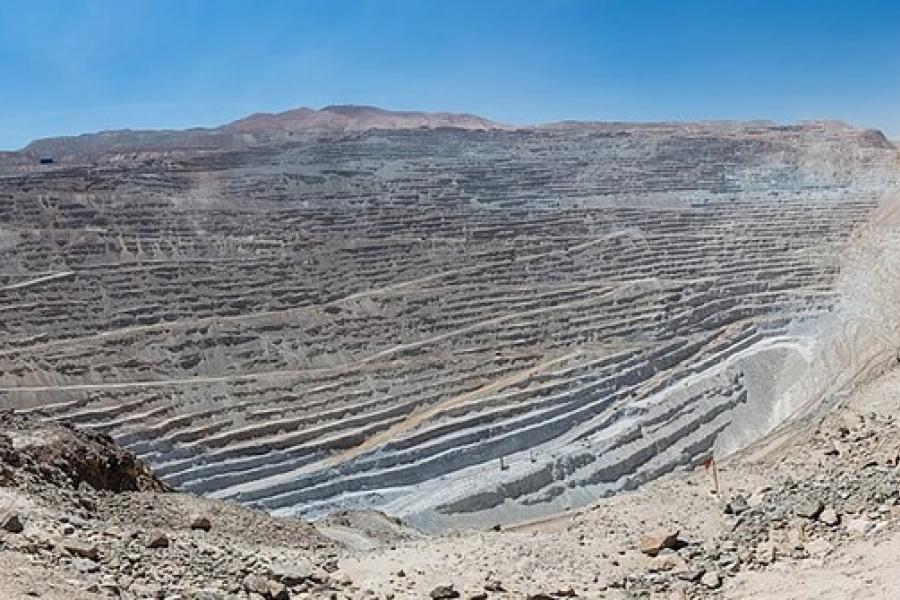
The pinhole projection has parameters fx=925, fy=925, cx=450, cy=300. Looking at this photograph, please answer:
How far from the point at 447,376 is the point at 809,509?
1979 cm

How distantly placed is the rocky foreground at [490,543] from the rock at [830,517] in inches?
0.9

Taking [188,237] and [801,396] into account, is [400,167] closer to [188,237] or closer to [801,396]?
[188,237]

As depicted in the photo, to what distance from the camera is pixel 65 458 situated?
1116cm

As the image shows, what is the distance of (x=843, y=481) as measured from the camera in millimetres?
9570

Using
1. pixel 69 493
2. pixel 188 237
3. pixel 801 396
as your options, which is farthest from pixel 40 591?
pixel 188 237

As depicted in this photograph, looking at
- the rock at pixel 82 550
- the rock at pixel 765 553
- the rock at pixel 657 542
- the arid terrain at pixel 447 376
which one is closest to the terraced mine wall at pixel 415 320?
the arid terrain at pixel 447 376

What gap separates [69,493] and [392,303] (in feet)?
79.2

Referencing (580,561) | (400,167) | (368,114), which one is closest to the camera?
(580,561)

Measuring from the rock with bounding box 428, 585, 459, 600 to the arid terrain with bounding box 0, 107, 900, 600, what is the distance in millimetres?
32

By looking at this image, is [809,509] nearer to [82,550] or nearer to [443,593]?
[443,593]

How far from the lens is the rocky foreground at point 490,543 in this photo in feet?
23.8

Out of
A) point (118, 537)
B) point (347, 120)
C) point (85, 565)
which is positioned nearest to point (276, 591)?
point (85, 565)

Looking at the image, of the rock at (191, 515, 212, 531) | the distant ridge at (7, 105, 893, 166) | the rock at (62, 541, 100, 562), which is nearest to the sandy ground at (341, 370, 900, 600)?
the rock at (191, 515, 212, 531)

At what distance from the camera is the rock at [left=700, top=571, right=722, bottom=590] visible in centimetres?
781
